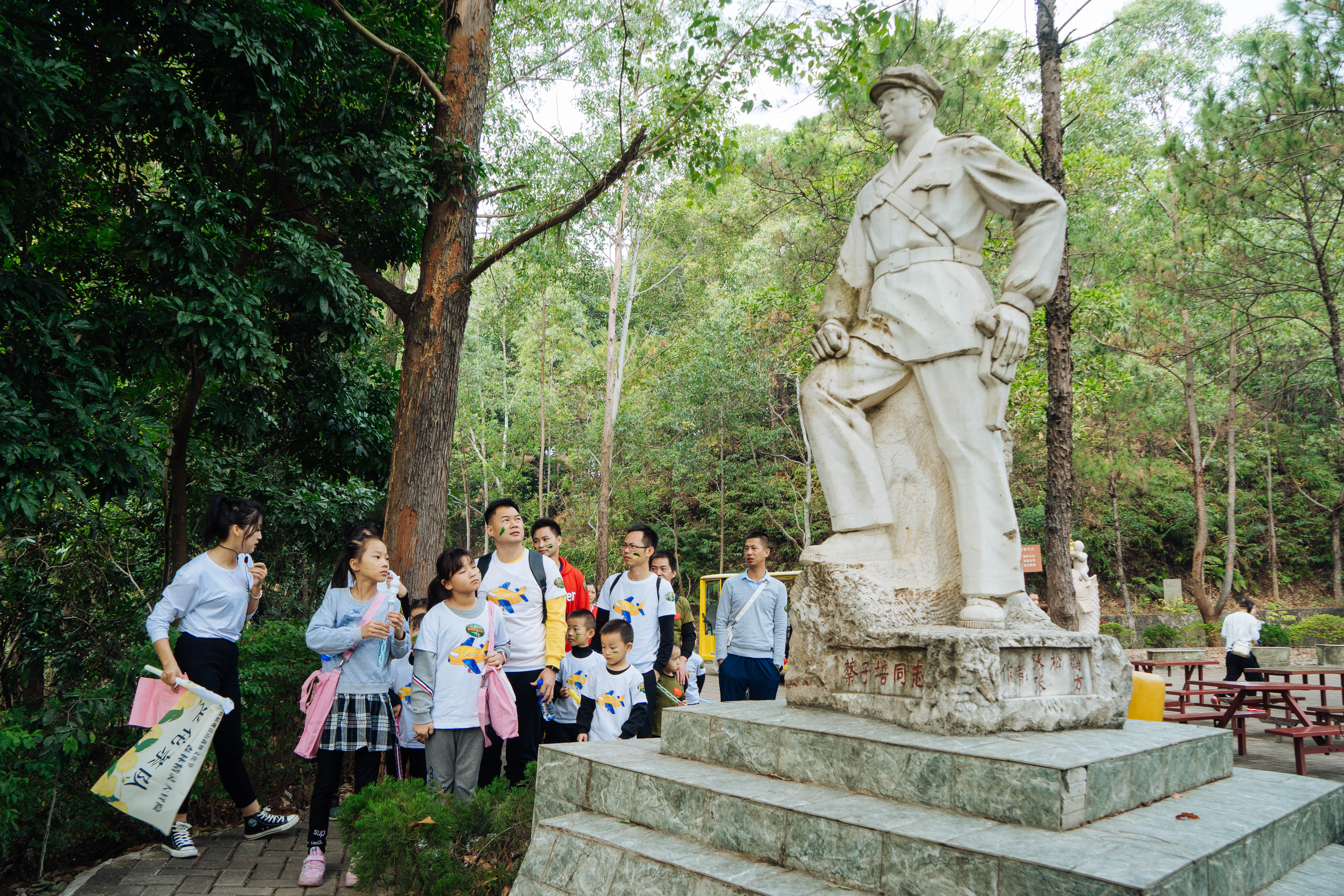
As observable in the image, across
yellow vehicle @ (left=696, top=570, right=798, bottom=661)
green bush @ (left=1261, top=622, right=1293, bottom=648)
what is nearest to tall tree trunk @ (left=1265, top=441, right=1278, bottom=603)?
green bush @ (left=1261, top=622, right=1293, bottom=648)

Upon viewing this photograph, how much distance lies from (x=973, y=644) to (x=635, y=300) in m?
21.5

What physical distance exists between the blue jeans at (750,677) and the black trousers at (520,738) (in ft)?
4.65

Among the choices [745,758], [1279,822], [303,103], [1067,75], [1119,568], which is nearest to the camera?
[1279,822]

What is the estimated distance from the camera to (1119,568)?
71.6 ft

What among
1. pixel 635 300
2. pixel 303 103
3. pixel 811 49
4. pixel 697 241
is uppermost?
pixel 697 241

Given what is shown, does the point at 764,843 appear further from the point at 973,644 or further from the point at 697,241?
the point at 697,241

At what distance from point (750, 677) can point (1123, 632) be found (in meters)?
15.8

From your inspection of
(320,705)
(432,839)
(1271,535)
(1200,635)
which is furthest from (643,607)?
(1271,535)

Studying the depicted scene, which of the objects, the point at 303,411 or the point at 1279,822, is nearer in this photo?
the point at 1279,822

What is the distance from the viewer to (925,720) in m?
3.10

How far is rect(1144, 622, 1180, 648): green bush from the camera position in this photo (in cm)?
1645

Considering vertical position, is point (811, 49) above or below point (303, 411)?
above

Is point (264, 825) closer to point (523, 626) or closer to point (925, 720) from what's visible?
point (523, 626)

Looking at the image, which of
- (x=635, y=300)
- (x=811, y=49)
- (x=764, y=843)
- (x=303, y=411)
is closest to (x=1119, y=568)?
(x=635, y=300)
